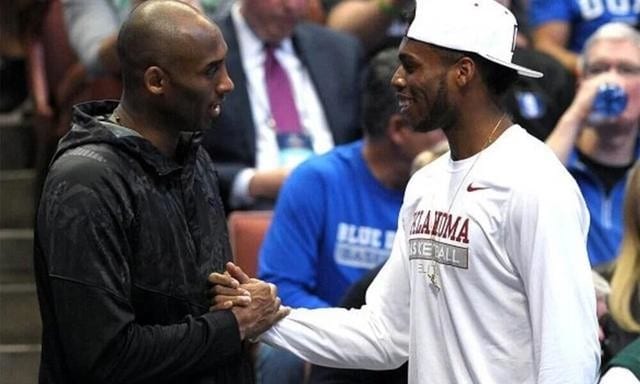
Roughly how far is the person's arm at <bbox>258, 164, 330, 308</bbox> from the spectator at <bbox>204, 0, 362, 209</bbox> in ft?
2.08

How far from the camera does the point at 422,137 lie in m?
4.98

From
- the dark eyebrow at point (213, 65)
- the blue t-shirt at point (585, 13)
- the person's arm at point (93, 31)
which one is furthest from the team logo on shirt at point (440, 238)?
the blue t-shirt at point (585, 13)

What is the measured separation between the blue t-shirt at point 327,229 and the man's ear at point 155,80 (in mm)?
1696

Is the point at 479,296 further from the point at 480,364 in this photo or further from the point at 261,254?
the point at 261,254

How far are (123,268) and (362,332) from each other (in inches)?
29.2

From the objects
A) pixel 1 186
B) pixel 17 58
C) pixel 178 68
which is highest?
pixel 178 68

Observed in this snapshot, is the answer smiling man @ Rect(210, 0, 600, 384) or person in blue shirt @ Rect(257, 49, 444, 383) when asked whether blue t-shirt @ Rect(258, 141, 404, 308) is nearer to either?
person in blue shirt @ Rect(257, 49, 444, 383)

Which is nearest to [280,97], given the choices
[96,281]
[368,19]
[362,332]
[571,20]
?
[368,19]

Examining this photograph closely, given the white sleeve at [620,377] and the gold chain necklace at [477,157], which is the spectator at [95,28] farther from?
the white sleeve at [620,377]

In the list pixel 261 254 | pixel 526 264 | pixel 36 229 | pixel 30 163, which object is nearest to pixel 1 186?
pixel 30 163

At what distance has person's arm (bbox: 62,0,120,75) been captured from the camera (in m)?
6.02

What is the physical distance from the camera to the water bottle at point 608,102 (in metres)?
5.57

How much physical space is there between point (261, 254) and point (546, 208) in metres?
1.95

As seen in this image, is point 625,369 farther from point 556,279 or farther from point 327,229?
point 327,229
